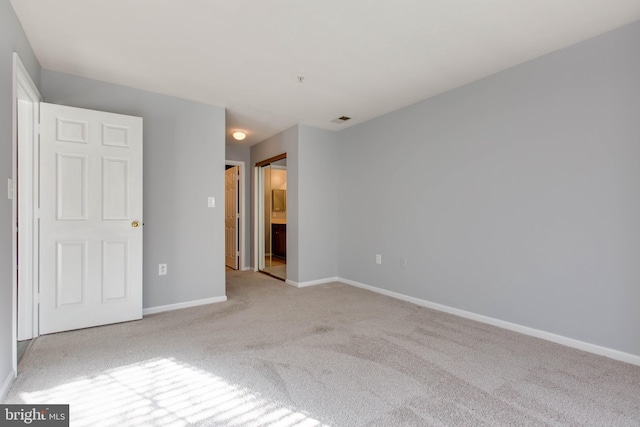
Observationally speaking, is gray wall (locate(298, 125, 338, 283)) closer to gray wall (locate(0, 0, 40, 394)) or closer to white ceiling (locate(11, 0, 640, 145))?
white ceiling (locate(11, 0, 640, 145))

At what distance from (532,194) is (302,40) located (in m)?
2.26

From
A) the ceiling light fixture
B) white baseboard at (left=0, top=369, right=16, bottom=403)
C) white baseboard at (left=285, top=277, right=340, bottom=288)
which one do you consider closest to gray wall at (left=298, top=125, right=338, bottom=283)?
white baseboard at (left=285, top=277, right=340, bottom=288)

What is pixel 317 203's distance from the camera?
4.60m

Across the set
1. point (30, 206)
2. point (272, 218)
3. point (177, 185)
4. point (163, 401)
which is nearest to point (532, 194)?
point (163, 401)

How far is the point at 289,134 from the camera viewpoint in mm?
4617

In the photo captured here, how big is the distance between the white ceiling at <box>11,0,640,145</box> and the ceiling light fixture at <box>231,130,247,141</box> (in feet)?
4.59

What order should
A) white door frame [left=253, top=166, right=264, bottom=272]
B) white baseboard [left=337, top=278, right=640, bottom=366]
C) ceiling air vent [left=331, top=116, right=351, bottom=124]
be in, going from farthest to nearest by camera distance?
white door frame [left=253, top=166, right=264, bottom=272] → ceiling air vent [left=331, top=116, right=351, bottom=124] → white baseboard [left=337, top=278, right=640, bottom=366]

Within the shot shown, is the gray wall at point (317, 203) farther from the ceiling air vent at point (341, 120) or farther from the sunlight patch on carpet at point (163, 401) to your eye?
the sunlight patch on carpet at point (163, 401)

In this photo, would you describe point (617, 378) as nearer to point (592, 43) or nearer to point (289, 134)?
point (592, 43)

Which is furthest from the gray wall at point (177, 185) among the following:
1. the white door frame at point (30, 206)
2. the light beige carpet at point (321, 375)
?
→ the light beige carpet at point (321, 375)

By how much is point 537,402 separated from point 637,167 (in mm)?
1716

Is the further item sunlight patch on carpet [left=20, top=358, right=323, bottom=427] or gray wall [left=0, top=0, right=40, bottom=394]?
gray wall [left=0, top=0, right=40, bottom=394]

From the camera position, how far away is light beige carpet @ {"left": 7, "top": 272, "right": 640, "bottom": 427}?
62.0 inches

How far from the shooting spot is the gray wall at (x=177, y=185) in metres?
3.18
